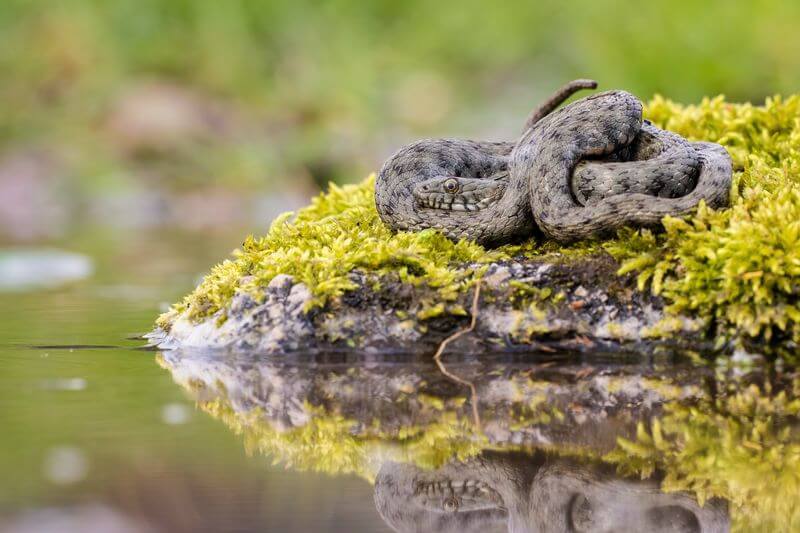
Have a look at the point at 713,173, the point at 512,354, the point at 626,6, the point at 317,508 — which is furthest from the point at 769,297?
the point at 626,6

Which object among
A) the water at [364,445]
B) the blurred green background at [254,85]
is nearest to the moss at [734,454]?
the water at [364,445]

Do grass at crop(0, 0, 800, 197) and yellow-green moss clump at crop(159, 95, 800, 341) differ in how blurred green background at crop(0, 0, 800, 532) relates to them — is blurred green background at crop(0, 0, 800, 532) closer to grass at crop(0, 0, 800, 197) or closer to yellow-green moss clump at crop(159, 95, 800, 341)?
grass at crop(0, 0, 800, 197)

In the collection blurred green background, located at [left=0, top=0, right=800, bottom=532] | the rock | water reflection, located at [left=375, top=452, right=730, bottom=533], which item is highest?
blurred green background, located at [left=0, top=0, right=800, bottom=532]

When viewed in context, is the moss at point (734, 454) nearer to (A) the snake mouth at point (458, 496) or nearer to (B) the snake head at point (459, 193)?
(A) the snake mouth at point (458, 496)

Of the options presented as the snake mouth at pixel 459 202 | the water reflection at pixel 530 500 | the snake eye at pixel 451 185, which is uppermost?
the snake eye at pixel 451 185

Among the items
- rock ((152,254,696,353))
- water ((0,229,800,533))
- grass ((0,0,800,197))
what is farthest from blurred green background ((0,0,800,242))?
water ((0,229,800,533))

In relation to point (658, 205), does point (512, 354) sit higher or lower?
lower

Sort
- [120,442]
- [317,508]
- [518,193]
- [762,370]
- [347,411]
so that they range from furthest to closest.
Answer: [518,193]
[762,370]
[347,411]
[120,442]
[317,508]

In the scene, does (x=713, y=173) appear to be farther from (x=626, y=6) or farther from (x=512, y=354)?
(x=626, y=6)
